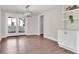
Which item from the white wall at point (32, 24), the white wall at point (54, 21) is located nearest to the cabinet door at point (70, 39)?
the white wall at point (54, 21)

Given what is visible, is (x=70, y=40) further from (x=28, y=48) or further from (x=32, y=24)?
(x=32, y=24)

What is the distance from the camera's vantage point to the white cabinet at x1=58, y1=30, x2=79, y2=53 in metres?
2.82

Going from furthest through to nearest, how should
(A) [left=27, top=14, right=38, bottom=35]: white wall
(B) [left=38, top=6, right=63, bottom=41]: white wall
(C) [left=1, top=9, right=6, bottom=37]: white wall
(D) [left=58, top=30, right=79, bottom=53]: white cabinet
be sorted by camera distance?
(A) [left=27, top=14, right=38, bottom=35]: white wall
(C) [left=1, top=9, right=6, bottom=37]: white wall
(B) [left=38, top=6, right=63, bottom=41]: white wall
(D) [left=58, top=30, right=79, bottom=53]: white cabinet

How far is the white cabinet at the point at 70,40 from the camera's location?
2.82 meters

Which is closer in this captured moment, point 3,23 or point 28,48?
point 28,48

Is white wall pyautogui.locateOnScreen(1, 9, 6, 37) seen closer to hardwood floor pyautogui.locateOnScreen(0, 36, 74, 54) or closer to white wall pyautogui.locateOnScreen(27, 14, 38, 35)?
hardwood floor pyautogui.locateOnScreen(0, 36, 74, 54)

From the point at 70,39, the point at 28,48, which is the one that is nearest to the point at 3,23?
the point at 28,48

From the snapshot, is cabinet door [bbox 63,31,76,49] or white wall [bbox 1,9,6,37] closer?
cabinet door [bbox 63,31,76,49]

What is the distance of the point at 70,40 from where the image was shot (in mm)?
3025

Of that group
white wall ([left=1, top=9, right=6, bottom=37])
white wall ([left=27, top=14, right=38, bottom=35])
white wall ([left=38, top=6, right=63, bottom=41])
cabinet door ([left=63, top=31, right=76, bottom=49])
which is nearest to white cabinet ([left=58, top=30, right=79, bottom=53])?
cabinet door ([left=63, top=31, right=76, bottom=49])

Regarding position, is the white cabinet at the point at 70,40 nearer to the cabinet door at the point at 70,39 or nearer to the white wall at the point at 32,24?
the cabinet door at the point at 70,39
